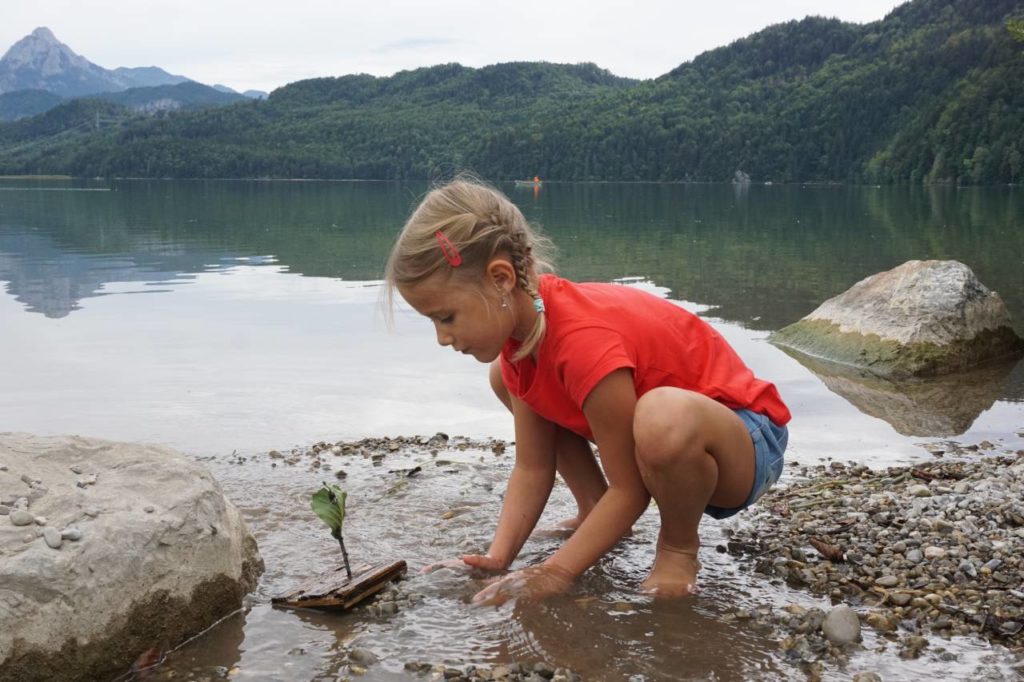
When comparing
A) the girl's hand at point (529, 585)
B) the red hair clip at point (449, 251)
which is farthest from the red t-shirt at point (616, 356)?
the girl's hand at point (529, 585)

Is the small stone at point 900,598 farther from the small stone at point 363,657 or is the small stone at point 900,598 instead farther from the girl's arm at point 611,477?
the small stone at point 363,657

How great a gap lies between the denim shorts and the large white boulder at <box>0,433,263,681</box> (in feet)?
6.72

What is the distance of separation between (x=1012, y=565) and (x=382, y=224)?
106 feet

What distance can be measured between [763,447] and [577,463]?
3.03ft

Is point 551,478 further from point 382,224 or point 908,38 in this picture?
point 908,38

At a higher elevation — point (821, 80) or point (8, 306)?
point (821, 80)

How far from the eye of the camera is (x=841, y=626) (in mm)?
3514

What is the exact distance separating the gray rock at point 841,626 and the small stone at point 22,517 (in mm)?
2840

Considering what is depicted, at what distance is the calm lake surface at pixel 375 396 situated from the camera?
3.65 meters

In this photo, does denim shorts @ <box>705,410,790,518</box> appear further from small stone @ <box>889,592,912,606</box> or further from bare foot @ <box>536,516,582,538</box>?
bare foot @ <box>536,516,582,538</box>

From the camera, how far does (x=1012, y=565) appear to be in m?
4.03

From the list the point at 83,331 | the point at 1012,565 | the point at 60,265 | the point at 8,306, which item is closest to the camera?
the point at 1012,565

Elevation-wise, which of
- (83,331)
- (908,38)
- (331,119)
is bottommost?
(83,331)

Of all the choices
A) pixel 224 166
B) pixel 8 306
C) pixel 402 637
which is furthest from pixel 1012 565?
pixel 224 166
